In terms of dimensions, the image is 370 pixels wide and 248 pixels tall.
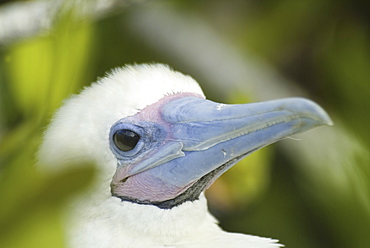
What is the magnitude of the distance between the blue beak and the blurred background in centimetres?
29

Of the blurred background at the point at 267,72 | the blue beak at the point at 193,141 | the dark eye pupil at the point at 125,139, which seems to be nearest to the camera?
the blue beak at the point at 193,141

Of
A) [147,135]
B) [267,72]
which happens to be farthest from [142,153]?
[267,72]

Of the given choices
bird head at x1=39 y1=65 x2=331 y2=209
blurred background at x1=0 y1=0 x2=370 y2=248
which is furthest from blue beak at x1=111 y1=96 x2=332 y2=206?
blurred background at x1=0 y1=0 x2=370 y2=248

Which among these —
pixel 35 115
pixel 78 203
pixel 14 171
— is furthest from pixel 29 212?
pixel 78 203

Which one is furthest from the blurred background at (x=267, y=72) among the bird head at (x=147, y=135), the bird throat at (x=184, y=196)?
the bird throat at (x=184, y=196)

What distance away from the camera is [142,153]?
1170 mm

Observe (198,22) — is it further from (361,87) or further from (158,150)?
(158,150)

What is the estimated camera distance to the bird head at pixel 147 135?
1.11 metres

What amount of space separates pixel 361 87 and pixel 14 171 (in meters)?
1.77

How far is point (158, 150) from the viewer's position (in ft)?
3.79

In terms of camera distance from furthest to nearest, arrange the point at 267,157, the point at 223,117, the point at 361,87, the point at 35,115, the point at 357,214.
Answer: the point at 361,87 → the point at 267,157 → the point at 357,214 → the point at 223,117 → the point at 35,115

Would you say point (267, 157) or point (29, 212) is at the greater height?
point (267, 157)

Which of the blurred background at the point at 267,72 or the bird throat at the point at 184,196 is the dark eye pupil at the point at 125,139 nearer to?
the bird throat at the point at 184,196

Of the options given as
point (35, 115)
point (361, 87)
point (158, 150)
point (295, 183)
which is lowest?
point (35, 115)
